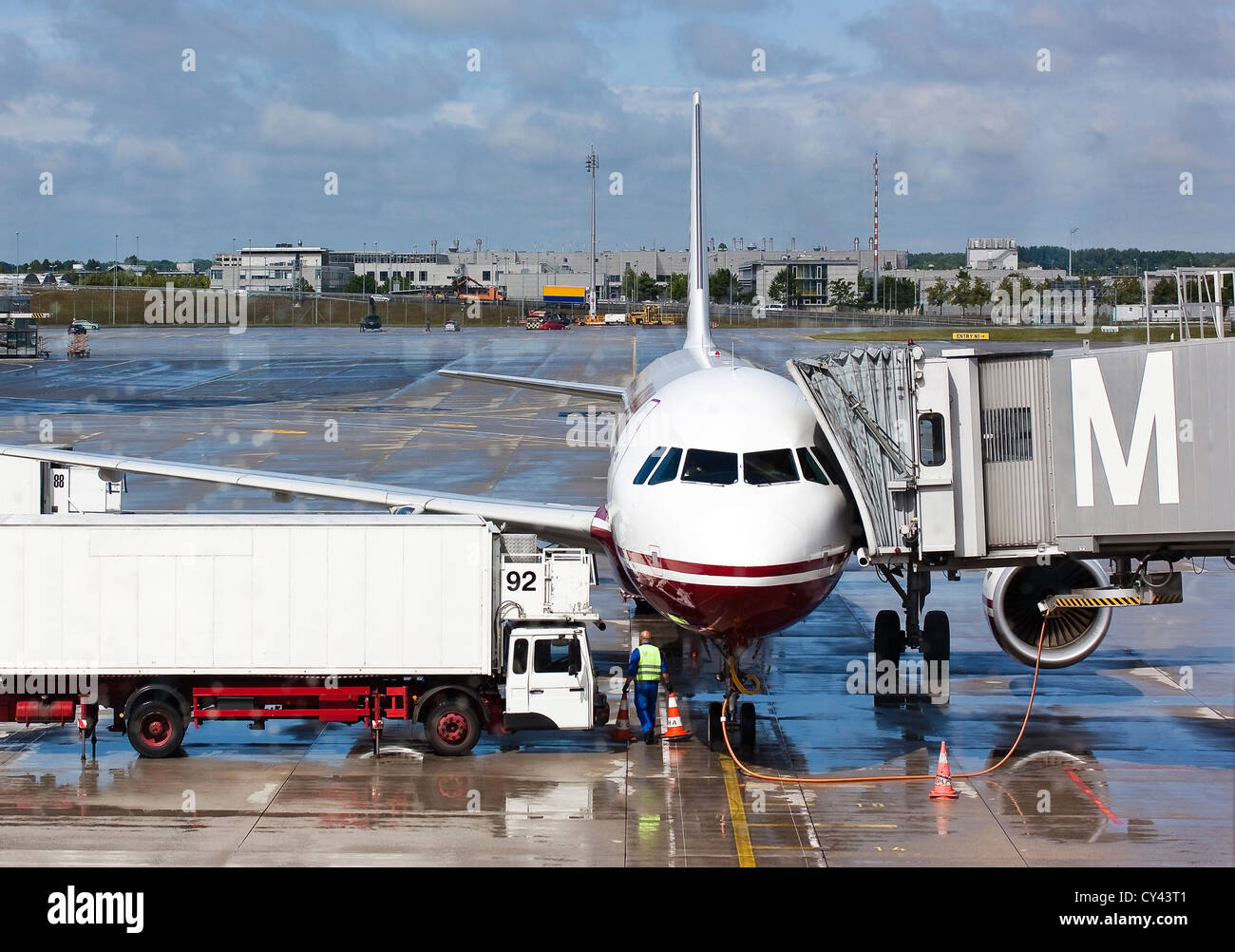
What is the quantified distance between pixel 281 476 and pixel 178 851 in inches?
484

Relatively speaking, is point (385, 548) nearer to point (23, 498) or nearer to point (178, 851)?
point (178, 851)

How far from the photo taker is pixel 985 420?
17.6 meters

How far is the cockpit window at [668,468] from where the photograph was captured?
17172 mm

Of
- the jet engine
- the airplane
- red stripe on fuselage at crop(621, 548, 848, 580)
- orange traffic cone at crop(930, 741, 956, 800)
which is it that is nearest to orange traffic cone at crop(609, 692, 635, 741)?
the airplane

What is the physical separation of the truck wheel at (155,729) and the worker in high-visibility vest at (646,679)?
235 inches

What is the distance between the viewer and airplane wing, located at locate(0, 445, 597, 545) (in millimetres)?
21828

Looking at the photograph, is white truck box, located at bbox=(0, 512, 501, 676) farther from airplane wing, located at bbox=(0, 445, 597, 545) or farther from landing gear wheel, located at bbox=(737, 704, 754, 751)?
airplane wing, located at bbox=(0, 445, 597, 545)

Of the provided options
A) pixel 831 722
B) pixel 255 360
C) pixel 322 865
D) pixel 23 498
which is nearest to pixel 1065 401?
pixel 831 722

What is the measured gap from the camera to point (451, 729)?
1794 cm

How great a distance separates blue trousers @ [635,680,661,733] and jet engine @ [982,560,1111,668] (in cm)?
558

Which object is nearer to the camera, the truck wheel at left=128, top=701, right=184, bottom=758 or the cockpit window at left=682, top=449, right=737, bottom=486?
the cockpit window at left=682, top=449, right=737, bottom=486

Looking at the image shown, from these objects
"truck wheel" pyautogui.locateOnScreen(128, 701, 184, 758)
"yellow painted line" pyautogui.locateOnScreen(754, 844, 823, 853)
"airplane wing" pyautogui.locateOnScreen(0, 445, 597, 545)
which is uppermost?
"airplane wing" pyautogui.locateOnScreen(0, 445, 597, 545)

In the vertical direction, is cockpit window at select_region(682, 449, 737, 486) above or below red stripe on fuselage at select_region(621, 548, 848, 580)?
above

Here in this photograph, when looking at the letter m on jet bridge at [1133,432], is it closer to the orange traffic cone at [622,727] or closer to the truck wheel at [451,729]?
the orange traffic cone at [622,727]
